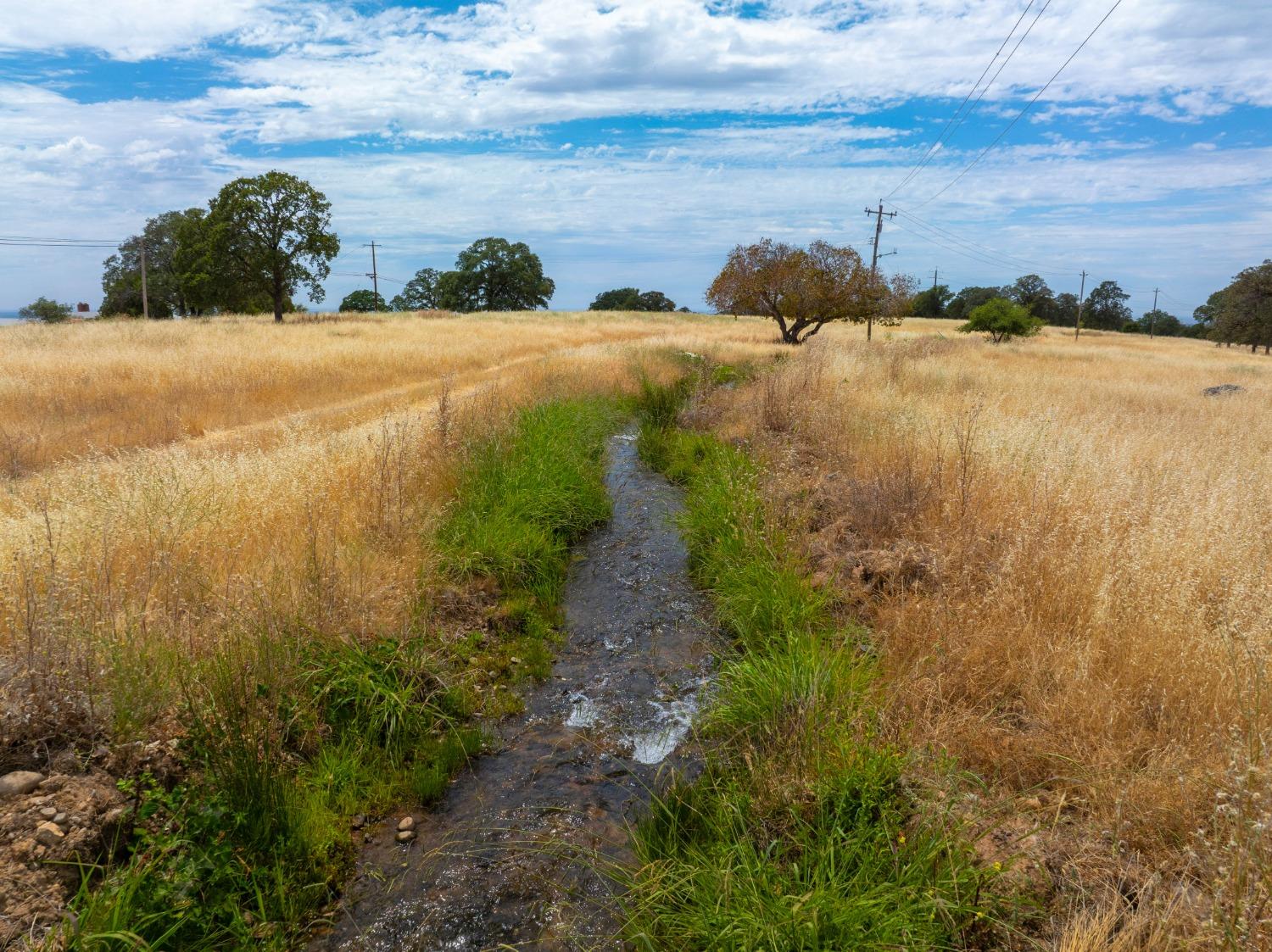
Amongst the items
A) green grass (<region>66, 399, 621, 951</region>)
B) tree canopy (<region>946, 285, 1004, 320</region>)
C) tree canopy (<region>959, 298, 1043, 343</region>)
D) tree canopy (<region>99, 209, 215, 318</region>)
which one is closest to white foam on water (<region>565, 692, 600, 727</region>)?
green grass (<region>66, 399, 621, 951</region>)

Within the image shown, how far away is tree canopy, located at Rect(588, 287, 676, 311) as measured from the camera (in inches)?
4055

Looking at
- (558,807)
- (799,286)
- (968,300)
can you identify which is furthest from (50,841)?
(968,300)

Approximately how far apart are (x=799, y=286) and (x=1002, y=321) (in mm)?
18530

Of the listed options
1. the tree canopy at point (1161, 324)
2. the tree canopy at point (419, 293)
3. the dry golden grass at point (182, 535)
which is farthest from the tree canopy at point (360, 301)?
the tree canopy at point (1161, 324)

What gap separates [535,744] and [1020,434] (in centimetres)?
681

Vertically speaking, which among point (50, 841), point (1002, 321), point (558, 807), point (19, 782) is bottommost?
point (558, 807)

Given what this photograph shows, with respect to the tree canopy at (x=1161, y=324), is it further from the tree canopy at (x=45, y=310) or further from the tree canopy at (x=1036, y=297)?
the tree canopy at (x=45, y=310)

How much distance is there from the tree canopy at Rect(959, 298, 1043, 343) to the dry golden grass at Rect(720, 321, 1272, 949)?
41105mm

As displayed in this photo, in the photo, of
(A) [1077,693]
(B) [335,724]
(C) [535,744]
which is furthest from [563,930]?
(A) [1077,693]

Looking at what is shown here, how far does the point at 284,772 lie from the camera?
3.76m

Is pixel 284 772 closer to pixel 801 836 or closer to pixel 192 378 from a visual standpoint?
pixel 801 836

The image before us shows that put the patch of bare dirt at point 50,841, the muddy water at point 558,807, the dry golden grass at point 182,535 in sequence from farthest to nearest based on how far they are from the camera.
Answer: the dry golden grass at point 182,535 → the muddy water at point 558,807 → the patch of bare dirt at point 50,841

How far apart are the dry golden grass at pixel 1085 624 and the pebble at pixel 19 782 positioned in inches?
165

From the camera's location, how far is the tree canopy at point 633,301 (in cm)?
10300
